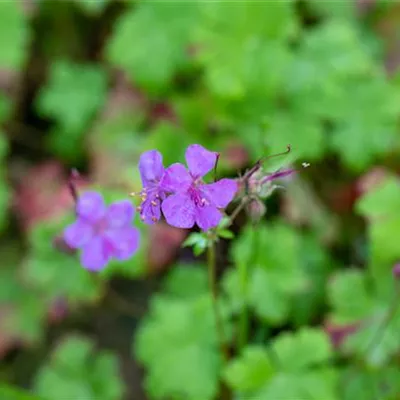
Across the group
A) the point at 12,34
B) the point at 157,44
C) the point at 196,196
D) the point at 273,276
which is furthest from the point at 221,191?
the point at 12,34

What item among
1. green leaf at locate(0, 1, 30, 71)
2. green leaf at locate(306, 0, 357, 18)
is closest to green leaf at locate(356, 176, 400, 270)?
green leaf at locate(306, 0, 357, 18)

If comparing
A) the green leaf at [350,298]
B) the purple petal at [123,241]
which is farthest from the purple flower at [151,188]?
the green leaf at [350,298]

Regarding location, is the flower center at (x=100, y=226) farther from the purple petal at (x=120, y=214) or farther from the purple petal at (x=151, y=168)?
the purple petal at (x=151, y=168)

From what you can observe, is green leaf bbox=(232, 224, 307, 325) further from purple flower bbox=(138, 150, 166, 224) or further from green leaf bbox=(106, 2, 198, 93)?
green leaf bbox=(106, 2, 198, 93)

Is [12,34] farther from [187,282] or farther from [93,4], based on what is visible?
[187,282]

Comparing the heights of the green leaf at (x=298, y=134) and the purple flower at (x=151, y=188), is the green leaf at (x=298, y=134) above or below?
above
